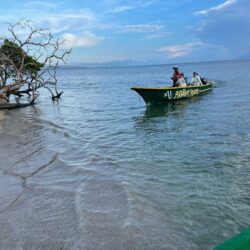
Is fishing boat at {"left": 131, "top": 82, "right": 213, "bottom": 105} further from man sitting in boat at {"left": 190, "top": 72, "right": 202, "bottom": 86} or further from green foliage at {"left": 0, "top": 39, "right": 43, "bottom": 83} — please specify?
green foliage at {"left": 0, "top": 39, "right": 43, "bottom": 83}

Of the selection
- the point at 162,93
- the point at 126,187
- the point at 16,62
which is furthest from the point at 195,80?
the point at 126,187

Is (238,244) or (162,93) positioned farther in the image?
(162,93)

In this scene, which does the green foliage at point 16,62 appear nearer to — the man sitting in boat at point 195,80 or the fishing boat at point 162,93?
the fishing boat at point 162,93

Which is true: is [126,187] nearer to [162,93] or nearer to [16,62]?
[162,93]

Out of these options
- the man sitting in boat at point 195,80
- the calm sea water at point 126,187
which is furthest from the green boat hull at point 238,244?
the man sitting in boat at point 195,80

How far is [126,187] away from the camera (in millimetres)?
6984

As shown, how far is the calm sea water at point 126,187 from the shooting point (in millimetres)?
4941

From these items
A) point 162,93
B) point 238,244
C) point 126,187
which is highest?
point 238,244

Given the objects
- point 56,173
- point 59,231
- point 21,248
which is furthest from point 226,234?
point 56,173

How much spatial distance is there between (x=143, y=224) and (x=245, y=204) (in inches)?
73.8

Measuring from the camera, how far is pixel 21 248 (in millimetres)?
4598

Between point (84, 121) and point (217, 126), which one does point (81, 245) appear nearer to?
point (217, 126)

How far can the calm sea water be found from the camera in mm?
4941

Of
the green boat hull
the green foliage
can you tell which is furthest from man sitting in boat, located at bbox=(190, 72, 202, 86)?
the green boat hull
